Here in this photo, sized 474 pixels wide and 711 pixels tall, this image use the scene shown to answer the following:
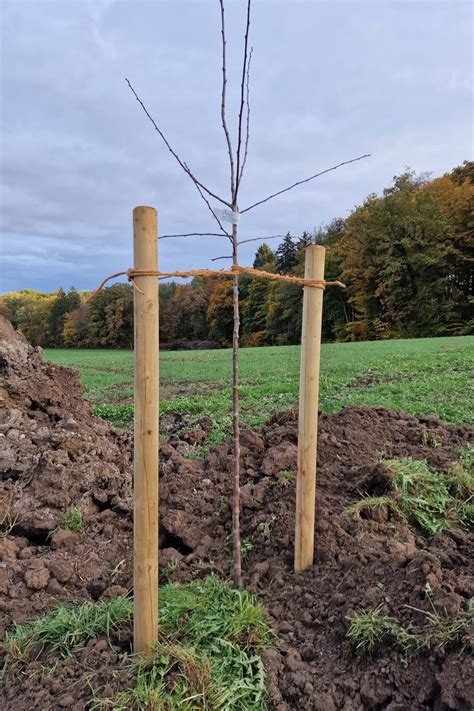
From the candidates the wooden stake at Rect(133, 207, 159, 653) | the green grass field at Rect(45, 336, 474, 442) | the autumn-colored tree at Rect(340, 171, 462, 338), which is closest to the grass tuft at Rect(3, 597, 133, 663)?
the wooden stake at Rect(133, 207, 159, 653)

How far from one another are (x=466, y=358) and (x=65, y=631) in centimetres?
1171

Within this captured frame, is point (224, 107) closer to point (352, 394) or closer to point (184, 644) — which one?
point (184, 644)

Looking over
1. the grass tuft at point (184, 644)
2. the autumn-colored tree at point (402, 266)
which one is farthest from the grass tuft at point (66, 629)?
the autumn-colored tree at point (402, 266)

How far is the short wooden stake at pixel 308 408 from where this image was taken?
2.58 metres

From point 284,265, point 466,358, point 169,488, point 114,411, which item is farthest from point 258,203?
point 284,265

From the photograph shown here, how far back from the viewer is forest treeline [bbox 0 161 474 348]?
37.8m

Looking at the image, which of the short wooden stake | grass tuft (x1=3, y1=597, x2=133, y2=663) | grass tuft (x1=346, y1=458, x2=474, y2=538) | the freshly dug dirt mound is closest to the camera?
the freshly dug dirt mound

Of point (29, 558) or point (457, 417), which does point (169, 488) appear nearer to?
point (29, 558)

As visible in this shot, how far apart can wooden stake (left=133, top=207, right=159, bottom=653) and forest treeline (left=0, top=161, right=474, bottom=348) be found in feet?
93.1

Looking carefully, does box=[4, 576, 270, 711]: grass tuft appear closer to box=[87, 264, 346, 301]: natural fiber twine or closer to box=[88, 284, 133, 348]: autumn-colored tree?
box=[87, 264, 346, 301]: natural fiber twine

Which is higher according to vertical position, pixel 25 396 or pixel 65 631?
pixel 25 396

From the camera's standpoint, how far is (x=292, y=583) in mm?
2555

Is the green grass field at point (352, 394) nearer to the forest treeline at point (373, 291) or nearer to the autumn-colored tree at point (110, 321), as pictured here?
the forest treeline at point (373, 291)

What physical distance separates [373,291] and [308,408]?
136ft
